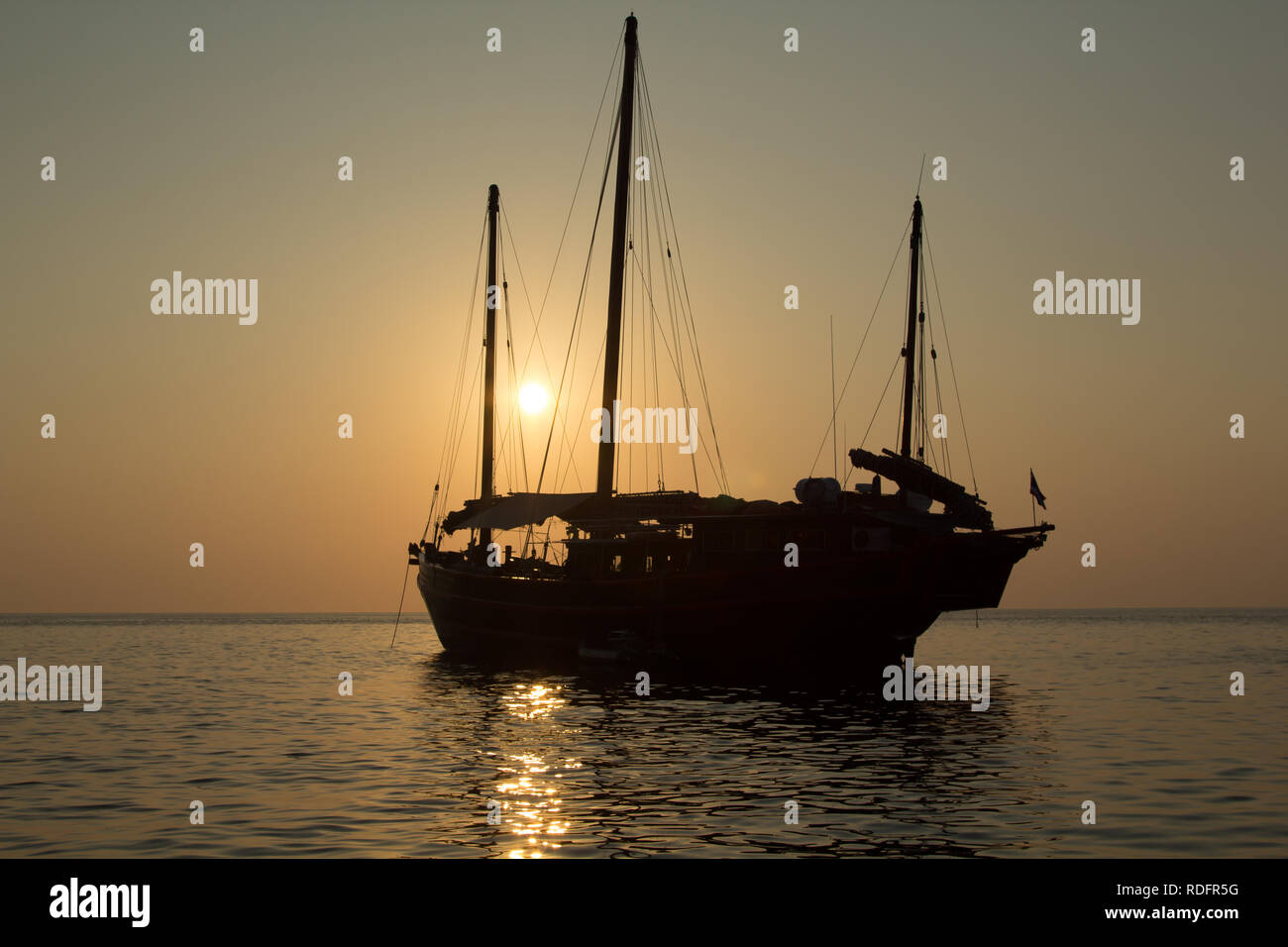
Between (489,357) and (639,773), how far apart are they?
46.7 meters

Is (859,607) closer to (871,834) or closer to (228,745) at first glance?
(228,745)

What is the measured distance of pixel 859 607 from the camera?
43875mm

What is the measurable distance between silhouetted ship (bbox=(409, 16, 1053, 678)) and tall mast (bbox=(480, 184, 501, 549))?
1199cm

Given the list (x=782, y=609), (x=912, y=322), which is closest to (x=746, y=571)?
(x=782, y=609)

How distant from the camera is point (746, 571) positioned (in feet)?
144

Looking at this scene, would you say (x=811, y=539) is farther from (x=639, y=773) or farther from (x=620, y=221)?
(x=639, y=773)

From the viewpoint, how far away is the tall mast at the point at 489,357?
217 ft

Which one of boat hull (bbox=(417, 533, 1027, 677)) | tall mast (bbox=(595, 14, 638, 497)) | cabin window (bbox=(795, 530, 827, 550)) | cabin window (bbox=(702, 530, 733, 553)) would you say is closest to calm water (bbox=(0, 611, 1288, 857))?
boat hull (bbox=(417, 533, 1027, 677))

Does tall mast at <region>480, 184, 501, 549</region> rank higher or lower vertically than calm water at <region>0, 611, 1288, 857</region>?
higher

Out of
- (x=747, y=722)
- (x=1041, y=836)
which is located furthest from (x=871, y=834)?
(x=747, y=722)

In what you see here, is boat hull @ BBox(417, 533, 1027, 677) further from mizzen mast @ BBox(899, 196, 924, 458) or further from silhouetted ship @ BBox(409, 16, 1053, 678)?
mizzen mast @ BBox(899, 196, 924, 458)

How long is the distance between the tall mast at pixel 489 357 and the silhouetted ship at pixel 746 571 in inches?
472

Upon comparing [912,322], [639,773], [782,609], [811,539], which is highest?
[912,322]

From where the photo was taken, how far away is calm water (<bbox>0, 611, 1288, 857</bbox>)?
16422 mm
